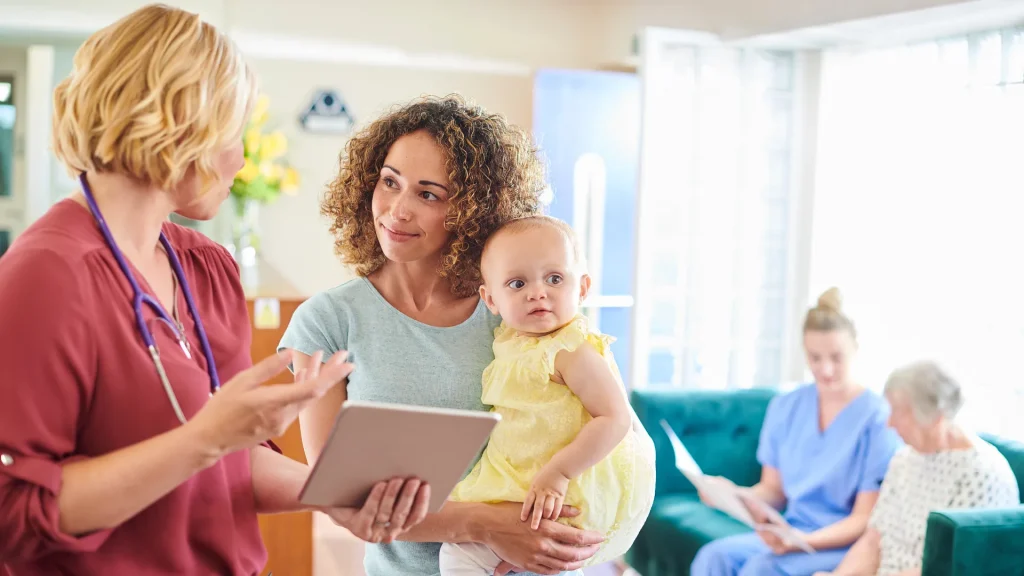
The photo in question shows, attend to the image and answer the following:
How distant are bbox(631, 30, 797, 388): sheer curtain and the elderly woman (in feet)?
5.56

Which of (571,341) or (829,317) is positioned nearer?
(571,341)

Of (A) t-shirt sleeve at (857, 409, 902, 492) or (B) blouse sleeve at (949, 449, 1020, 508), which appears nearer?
(B) blouse sleeve at (949, 449, 1020, 508)

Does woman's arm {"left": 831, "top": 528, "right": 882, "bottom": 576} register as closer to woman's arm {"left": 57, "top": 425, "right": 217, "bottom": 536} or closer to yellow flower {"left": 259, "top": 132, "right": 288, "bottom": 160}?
woman's arm {"left": 57, "top": 425, "right": 217, "bottom": 536}

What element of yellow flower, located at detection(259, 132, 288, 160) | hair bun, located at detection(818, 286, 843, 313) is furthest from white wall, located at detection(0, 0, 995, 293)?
hair bun, located at detection(818, 286, 843, 313)

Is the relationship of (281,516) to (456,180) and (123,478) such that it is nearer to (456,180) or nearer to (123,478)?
(456,180)

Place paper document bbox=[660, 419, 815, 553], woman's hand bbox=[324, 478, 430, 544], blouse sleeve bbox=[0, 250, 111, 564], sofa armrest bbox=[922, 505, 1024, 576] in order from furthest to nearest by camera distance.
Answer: paper document bbox=[660, 419, 815, 553], sofa armrest bbox=[922, 505, 1024, 576], woman's hand bbox=[324, 478, 430, 544], blouse sleeve bbox=[0, 250, 111, 564]

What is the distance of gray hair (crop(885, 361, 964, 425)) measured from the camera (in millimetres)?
2797

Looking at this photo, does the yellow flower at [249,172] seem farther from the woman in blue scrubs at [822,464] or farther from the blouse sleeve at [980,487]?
the blouse sleeve at [980,487]

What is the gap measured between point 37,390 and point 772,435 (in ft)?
9.80

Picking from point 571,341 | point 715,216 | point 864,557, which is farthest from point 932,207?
point 571,341

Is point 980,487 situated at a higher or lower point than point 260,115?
lower

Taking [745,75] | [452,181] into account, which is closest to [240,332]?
[452,181]

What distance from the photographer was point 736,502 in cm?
275

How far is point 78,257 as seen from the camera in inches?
41.3
